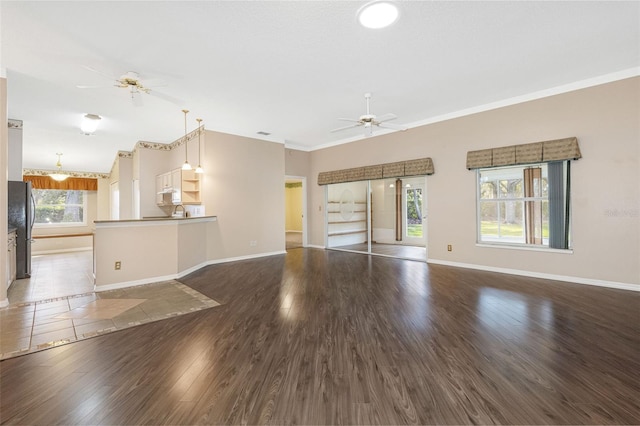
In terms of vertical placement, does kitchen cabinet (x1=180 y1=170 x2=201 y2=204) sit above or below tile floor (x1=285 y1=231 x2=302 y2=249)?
above

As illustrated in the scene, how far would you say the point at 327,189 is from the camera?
7957 mm

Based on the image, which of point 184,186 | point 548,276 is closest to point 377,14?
point 548,276

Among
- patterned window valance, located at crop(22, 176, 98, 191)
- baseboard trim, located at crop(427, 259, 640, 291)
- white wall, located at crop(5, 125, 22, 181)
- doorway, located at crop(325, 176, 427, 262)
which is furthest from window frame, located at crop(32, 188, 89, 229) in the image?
baseboard trim, located at crop(427, 259, 640, 291)

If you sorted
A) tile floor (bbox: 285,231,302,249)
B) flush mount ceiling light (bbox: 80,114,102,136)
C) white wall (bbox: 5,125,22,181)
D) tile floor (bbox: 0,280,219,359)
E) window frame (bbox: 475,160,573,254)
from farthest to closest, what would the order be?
tile floor (bbox: 285,231,302,249), flush mount ceiling light (bbox: 80,114,102,136), white wall (bbox: 5,125,22,181), window frame (bbox: 475,160,573,254), tile floor (bbox: 0,280,219,359)

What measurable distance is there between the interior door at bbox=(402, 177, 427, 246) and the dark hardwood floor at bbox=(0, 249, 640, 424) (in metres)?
2.79

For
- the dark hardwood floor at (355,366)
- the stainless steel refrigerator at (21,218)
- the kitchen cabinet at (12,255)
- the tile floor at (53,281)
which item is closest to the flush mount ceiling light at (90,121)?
the stainless steel refrigerator at (21,218)

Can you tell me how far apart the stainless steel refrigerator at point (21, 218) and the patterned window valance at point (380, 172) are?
5.91 m

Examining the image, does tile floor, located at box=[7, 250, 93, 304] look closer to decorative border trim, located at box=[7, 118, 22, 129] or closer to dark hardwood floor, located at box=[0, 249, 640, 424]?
dark hardwood floor, located at box=[0, 249, 640, 424]

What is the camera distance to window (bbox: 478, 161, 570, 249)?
4.42 m

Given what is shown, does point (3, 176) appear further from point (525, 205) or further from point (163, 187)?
point (525, 205)

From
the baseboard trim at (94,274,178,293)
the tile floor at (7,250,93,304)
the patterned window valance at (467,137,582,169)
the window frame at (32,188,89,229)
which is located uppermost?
the patterned window valance at (467,137,582,169)

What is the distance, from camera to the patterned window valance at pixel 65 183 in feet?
30.0

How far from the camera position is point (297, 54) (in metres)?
3.27

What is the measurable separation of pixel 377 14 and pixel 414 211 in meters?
4.48
